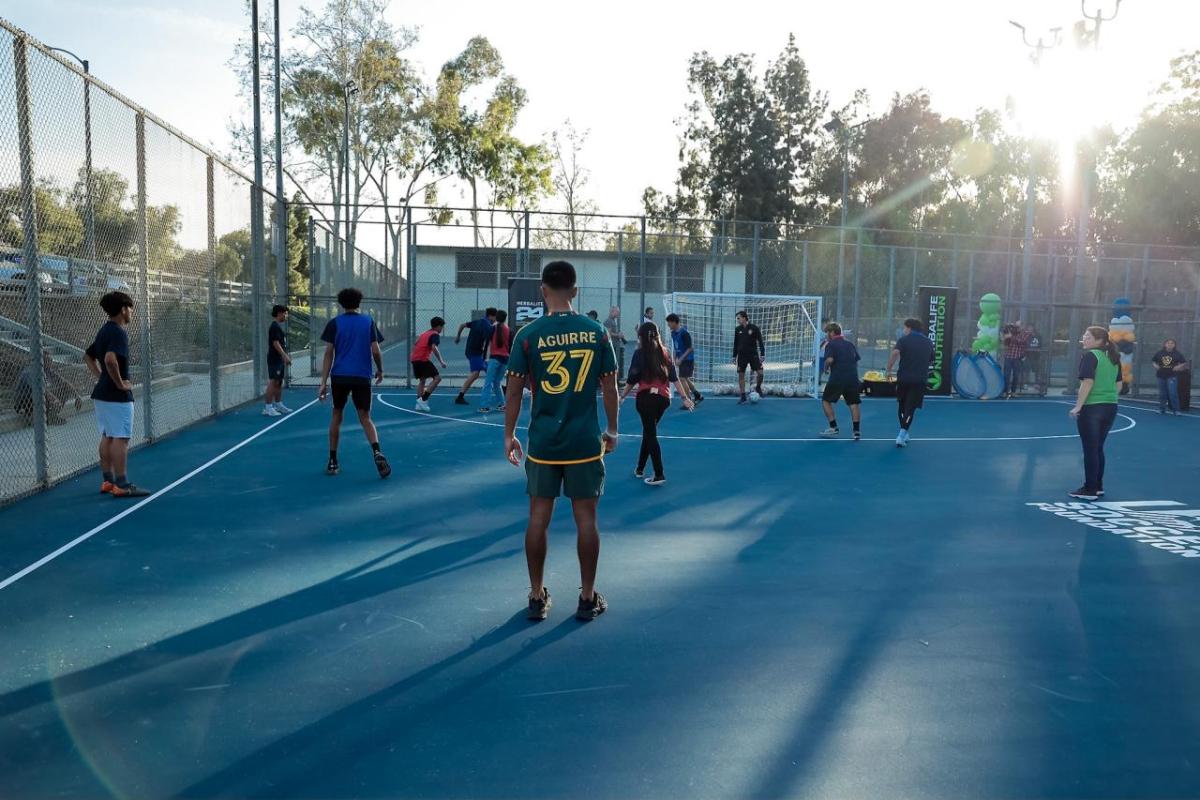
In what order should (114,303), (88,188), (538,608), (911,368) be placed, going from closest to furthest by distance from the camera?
(538,608) → (114,303) → (88,188) → (911,368)

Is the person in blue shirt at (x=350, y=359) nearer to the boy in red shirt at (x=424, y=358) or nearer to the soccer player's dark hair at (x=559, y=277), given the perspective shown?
the soccer player's dark hair at (x=559, y=277)

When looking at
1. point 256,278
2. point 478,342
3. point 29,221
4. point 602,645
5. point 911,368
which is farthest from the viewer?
point 478,342

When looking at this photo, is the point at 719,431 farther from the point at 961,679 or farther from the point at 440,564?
the point at 961,679

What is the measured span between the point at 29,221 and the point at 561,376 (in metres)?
5.38

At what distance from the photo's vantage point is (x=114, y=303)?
762 cm

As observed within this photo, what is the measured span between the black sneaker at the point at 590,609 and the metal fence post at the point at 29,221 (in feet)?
17.7

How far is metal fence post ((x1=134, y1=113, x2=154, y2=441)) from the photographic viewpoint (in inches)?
402

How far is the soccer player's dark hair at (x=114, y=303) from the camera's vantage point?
297 inches

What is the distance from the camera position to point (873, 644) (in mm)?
4832

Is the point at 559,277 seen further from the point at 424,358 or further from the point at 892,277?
the point at 892,277

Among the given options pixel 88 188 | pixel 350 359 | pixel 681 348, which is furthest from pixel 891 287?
pixel 88 188

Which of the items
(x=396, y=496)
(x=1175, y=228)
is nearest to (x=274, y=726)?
(x=396, y=496)

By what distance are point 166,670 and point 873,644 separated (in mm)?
3533

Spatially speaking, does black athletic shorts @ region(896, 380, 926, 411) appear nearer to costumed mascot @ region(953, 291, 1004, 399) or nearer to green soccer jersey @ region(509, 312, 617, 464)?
green soccer jersey @ region(509, 312, 617, 464)
